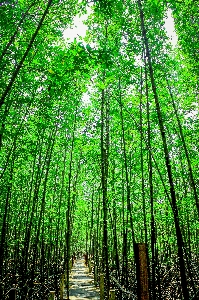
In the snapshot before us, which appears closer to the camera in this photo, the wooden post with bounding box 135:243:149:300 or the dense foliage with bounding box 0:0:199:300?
the wooden post with bounding box 135:243:149:300

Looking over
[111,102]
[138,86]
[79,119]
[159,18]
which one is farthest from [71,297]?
[159,18]

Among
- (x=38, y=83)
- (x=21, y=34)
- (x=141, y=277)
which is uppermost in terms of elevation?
(x=21, y=34)

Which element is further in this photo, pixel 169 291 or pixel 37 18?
pixel 169 291

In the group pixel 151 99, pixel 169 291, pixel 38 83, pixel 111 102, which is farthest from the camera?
pixel 111 102

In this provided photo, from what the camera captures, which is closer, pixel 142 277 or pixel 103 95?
pixel 142 277

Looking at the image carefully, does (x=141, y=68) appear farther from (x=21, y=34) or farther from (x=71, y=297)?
(x=71, y=297)

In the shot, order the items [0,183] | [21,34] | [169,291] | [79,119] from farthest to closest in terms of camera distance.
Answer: [79,119] < [169,291] < [0,183] < [21,34]

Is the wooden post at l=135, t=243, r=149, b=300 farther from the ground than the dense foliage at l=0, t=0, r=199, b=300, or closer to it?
closer to it

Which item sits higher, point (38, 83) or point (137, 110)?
point (137, 110)

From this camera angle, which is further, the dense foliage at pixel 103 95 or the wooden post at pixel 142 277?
the dense foliage at pixel 103 95

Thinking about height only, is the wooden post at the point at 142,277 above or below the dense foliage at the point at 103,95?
below

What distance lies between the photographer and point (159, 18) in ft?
22.6

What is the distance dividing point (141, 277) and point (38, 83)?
195 inches

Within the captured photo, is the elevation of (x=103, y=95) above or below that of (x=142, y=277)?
above
